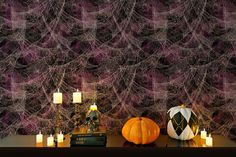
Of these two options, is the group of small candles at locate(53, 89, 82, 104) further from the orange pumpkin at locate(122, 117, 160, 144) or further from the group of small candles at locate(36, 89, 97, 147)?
the orange pumpkin at locate(122, 117, 160, 144)

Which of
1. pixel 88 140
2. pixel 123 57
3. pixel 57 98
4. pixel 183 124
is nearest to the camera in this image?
pixel 88 140

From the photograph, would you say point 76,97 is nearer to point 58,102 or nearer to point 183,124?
point 58,102

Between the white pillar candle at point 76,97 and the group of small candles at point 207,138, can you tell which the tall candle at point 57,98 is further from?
the group of small candles at point 207,138

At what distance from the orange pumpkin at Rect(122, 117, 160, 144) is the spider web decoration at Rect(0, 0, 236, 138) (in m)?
0.34

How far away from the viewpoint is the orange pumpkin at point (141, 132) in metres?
1.97

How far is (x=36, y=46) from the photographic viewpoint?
2.34 metres

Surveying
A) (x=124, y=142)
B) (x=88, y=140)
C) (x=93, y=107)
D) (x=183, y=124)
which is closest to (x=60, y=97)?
(x=93, y=107)

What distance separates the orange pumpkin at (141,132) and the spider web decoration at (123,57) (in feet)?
1.13

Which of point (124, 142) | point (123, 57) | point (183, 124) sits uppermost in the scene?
point (123, 57)

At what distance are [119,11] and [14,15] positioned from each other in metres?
0.84

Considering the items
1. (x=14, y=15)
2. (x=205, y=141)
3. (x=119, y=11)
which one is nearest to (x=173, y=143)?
(x=205, y=141)

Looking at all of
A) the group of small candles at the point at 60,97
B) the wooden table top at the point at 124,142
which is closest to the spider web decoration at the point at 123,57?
the group of small candles at the point at 60,97

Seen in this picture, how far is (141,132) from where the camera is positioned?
1972 millimetres

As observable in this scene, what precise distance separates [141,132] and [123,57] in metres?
0.65
